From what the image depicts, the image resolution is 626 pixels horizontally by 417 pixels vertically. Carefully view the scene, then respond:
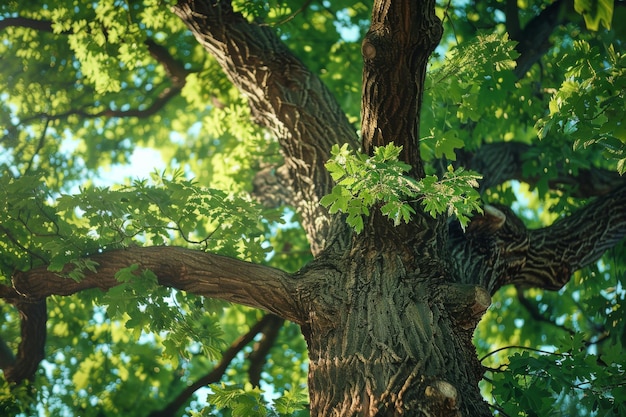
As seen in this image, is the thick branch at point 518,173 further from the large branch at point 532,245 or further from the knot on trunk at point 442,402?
the knot on trunk at point 442,402

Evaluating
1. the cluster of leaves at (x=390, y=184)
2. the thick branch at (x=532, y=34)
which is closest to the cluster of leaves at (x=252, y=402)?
the cluster of leaves at (x=390, y=184)

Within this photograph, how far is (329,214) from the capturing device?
5.46 metres

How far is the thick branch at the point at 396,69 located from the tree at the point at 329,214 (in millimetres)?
14

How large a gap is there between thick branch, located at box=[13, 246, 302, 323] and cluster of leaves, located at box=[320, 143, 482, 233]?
82 centimetres

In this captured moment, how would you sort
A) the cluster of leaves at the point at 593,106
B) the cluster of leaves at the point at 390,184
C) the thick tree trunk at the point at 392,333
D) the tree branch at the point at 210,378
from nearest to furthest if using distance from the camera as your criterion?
1. the thick tree trunk at the point at 392,333
2. the cluster of leaves at the point at 390,184
3. the cluster of leaves at the point at 593,106
4. the tree branch at the point at 210,378

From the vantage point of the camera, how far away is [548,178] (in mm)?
6980

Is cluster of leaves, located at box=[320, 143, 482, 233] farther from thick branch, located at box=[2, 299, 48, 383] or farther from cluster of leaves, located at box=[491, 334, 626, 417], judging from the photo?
thick branch, located at box=[2, 299, 48, 383]

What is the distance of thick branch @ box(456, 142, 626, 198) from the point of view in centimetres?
684

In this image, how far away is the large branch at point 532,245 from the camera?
5.38 metres

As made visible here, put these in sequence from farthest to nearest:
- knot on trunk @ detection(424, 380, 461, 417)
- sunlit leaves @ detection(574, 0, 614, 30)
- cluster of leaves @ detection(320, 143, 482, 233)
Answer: cluster of leaves @ detection(320, 143, 482, 233)
knot on trunk @ detection(424, 380, 461, 417)
sunlit leaves @ detection(574, 0, 614, 30)

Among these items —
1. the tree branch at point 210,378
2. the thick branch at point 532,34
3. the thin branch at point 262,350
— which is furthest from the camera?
the thin branch at point 262,350

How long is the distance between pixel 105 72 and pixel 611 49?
16.0 feet

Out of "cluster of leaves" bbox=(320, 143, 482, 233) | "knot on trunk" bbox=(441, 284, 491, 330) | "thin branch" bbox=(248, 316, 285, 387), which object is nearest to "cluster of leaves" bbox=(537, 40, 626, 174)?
"cluster of leaves" bbox=(320, 143, 482, 233)

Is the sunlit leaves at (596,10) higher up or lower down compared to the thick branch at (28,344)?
lower down
